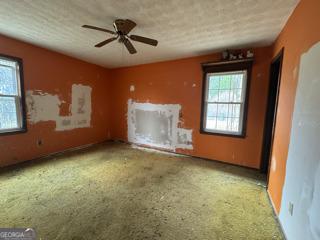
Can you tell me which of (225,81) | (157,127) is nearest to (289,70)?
(225,81)

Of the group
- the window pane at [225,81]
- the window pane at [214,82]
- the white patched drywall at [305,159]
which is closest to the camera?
the white patched drywall at [305,159]

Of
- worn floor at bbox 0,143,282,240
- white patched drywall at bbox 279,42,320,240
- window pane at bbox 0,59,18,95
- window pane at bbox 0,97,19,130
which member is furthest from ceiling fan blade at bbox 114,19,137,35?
window pane at bbox 0,97,19,130

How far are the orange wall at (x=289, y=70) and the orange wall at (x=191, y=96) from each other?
93 centimetres

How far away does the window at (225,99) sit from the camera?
3.25 meters

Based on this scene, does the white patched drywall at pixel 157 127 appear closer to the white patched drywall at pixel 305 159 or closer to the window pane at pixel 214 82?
the window pane at pixel 214 82

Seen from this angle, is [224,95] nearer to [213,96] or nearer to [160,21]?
[213,96]

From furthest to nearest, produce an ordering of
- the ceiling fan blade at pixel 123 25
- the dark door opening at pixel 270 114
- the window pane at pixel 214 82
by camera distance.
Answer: the window pane at pixel 214 82
the dark door opening at pixel 270 114
the ceiling fan blade at pixel 123 25

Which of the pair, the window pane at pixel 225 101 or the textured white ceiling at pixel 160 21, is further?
the window pane at pixel 225 101

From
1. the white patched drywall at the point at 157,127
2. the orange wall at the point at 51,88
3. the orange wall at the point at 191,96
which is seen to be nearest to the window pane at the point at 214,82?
the orange wall at the point at 191,96

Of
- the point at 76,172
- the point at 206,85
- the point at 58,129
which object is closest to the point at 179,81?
the point at 206,85

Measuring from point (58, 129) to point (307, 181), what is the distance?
4603 mm

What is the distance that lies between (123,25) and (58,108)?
9.39 ft

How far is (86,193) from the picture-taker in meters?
2.29

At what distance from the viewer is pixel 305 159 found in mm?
1317
